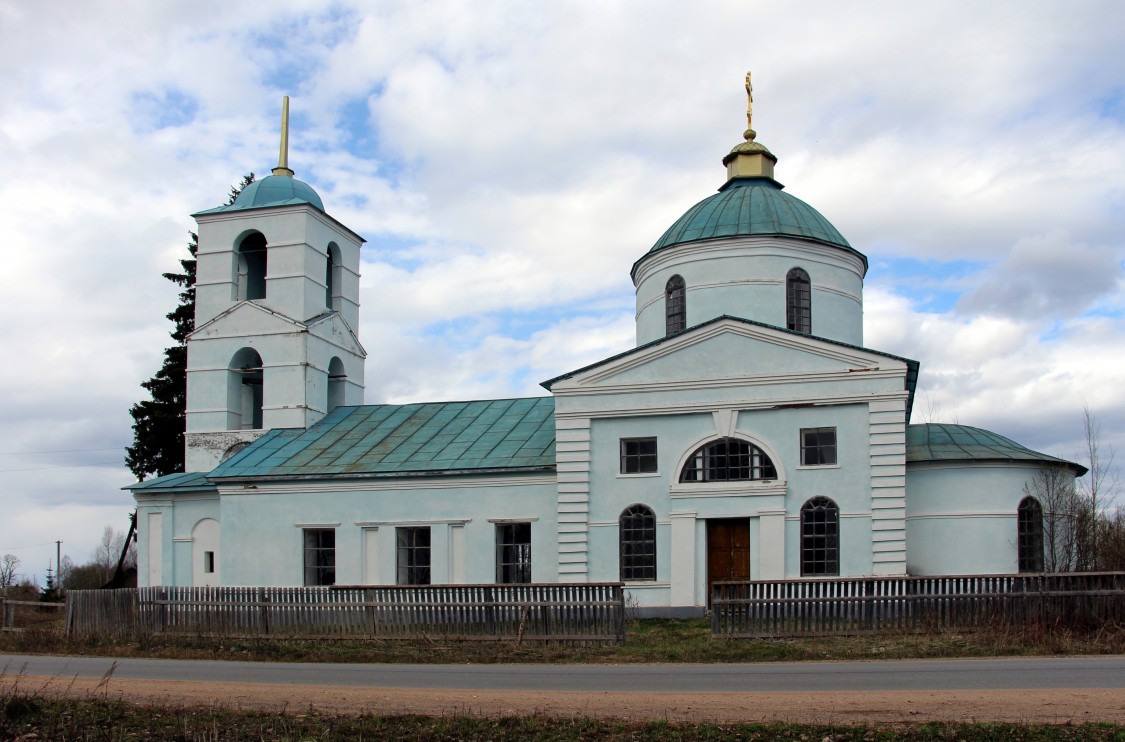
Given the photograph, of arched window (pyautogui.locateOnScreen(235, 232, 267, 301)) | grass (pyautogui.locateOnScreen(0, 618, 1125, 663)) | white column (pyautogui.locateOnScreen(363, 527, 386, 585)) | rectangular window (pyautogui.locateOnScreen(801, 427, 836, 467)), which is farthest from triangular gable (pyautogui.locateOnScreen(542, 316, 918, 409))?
arched window (pyautogui.locateOnScreen(235, 232, 267, 301))

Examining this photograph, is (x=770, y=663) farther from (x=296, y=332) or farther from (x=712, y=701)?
(x=296, y=332)

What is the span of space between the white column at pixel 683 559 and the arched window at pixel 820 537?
92.7 inches

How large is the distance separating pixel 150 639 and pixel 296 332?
44.2 ft

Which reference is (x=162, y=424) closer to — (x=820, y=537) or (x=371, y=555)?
(x=371, y=555)

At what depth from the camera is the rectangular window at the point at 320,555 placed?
28.9 m

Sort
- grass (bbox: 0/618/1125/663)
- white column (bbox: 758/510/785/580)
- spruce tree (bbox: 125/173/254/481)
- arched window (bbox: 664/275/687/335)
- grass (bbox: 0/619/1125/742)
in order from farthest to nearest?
spruce tree (bbox: 125/173/254/481), arched window (bbox: 664/275/687/335), white column (bbox: 758/510/785/580), grass (bbox: 0/618/1125/663), grass (bbox: 0/619/1125/742)

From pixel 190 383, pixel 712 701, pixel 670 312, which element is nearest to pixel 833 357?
pixel 670 312

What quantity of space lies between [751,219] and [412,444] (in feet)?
34.5

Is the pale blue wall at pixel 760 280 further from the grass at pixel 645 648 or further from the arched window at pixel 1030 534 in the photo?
the grass at pixel 645 648

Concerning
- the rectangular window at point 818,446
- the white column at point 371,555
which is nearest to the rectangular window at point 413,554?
Result: the white column at point 371,555

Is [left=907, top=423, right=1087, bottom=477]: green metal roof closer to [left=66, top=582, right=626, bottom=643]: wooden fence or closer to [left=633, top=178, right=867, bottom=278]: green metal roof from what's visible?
[left=633, top=178, right=867, bottom=278]: green metal roof

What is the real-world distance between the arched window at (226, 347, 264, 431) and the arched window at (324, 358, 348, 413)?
2004mm

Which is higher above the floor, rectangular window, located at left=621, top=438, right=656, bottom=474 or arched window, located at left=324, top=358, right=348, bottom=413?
arched window, located at left=324, top=358, right=348, bottom=413

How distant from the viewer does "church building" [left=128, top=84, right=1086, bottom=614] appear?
2428 cm
